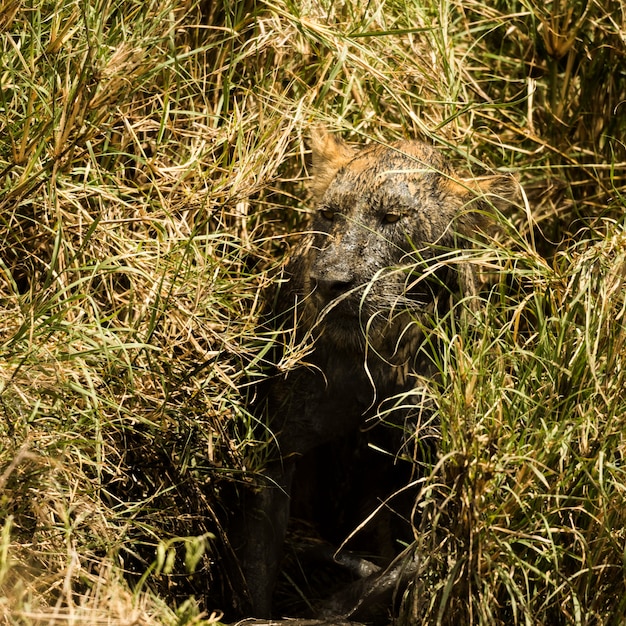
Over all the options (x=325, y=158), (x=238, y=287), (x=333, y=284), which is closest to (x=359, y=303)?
(x=333, y=284)

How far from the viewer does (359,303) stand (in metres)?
3.92

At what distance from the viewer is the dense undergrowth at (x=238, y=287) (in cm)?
347

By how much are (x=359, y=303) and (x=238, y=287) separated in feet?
2.19

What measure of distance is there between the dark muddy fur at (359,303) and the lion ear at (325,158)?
14mm

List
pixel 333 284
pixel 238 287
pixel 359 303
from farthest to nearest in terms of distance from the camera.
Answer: pixel 238 287 < pixel 359 303 < pixel 333 284

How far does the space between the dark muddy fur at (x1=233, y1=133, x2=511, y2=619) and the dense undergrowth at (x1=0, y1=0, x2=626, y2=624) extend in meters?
0.12

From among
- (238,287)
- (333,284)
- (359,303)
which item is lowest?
(238,287)

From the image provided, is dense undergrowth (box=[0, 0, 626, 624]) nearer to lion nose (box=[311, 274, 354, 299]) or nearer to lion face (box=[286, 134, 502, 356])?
lion face (box=[286, 134, 502, 356])

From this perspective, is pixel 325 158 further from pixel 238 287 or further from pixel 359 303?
pixel 359 303

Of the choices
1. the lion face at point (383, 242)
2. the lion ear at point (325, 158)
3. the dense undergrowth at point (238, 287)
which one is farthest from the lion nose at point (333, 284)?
the lion ear at point (325, 158)

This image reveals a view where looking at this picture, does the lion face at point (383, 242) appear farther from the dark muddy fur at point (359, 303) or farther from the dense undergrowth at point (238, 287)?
the dense undergrowth at point (238, 287)

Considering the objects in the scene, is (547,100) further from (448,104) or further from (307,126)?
(307,126)

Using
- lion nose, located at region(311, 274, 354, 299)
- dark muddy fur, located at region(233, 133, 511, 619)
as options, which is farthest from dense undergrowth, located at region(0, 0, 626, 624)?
lion nose, located at region(311, 274, 354, 299)

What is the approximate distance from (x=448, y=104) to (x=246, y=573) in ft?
6.52
